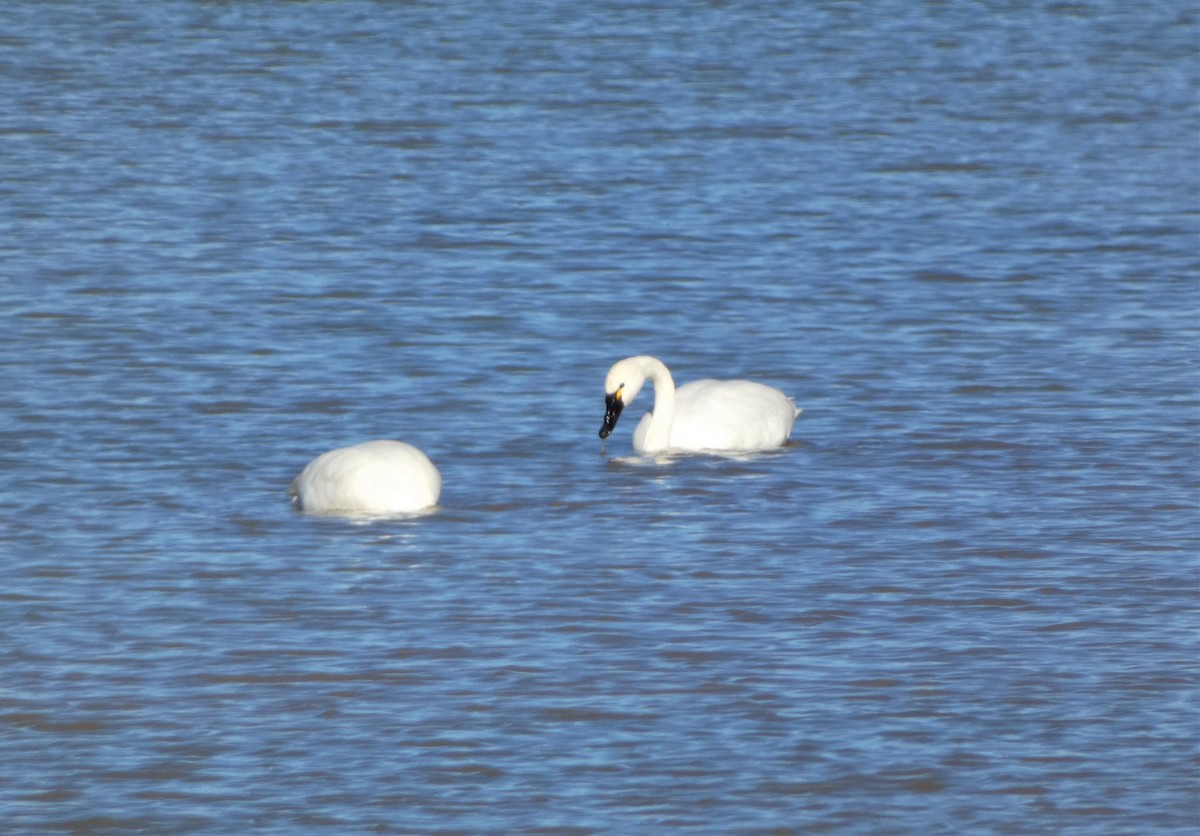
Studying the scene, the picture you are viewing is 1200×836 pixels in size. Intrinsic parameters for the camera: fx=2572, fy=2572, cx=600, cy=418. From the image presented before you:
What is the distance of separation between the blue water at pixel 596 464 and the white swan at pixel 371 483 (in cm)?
11

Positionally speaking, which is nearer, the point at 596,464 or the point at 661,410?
the point at 596,464

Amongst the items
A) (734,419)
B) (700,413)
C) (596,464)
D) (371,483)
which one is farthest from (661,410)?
(371,483)

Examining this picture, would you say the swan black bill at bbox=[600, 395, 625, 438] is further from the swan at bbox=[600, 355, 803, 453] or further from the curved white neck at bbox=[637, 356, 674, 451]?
the curved white neck at bbox=[637, 356, 674, 451]

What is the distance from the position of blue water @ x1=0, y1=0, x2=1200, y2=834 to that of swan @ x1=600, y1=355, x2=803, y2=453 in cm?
16

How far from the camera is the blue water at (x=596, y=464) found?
8219 mm

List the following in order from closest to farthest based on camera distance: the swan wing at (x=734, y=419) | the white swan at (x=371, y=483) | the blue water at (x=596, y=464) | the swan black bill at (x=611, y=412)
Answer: the blue water at (x=596, y=464) → the white swan at (x=371, y=483) → the swan wing at (x=734, y=419) → the swan black bill at (x=611, y=412)

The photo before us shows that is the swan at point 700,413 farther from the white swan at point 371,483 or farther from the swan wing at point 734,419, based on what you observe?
the white swan at point 371,483

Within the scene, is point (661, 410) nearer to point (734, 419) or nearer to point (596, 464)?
point (734, 419)

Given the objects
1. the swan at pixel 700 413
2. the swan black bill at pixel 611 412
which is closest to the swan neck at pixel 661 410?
the swan at pixel 700 413

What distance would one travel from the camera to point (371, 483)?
38.0ft

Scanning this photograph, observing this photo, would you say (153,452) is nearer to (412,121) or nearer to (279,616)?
(279,616)

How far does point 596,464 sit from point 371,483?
1.63 m

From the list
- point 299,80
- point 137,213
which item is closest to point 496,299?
point 137,213

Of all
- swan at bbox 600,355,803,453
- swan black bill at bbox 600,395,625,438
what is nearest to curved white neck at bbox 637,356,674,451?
swan at bbox 600,355,803,453
